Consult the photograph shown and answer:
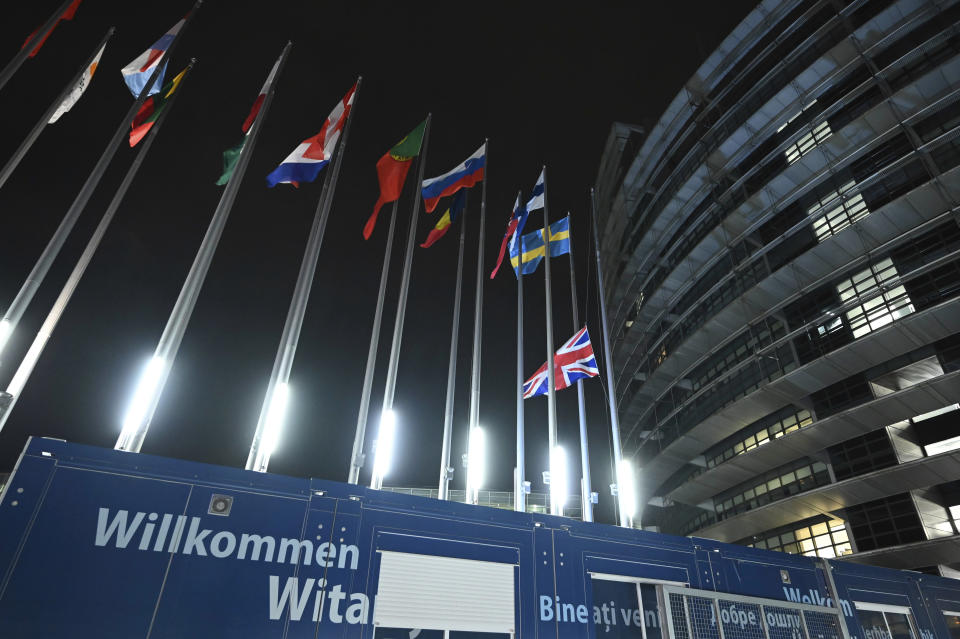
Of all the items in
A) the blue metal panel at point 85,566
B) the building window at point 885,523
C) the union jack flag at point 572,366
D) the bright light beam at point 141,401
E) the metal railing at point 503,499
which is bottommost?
the blue metal panel at point 85,566

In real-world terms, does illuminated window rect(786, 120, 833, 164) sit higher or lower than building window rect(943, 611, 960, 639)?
higher

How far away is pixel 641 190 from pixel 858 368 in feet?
80.1

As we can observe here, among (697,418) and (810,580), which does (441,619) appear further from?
(697,418)

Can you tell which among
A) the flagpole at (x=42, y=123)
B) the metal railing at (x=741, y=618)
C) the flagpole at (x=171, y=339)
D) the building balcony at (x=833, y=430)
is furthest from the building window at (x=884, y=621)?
the flagpole at (x=42, y=123)

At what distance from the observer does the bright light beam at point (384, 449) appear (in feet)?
35.7

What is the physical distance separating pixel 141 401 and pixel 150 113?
32.2 feet

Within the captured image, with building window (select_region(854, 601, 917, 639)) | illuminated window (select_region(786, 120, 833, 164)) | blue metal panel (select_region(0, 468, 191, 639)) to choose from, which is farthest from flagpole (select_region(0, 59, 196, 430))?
illuminated window (select_region(786, 120, 833, 164))

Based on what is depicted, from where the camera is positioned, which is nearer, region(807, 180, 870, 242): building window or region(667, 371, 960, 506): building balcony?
region(667, 371, 960, 506): building balcony

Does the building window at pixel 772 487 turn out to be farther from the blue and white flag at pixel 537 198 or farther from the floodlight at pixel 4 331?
the floodlight at pixel 4 331

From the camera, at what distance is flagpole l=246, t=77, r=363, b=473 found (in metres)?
9.52

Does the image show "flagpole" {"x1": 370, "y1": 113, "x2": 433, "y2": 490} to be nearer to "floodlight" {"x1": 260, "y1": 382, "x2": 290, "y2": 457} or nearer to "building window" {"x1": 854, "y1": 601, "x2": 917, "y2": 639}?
"floodlight" {"x1": 260, "y1": 382, "x2": 290, "y2": 457}

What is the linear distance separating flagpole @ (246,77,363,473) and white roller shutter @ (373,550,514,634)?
3.36 meters

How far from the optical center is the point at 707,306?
37.2 meters

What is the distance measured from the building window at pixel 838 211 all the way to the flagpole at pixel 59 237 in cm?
3100
